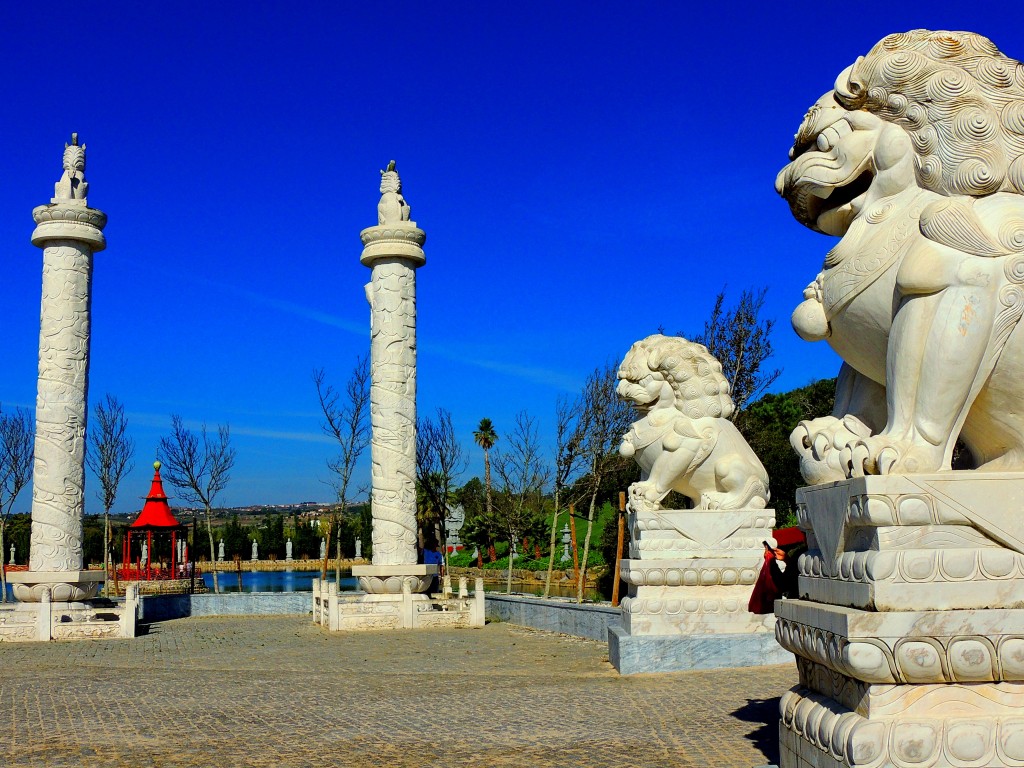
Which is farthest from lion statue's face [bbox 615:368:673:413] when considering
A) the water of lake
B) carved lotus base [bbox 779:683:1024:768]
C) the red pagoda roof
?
the red pagoda roof

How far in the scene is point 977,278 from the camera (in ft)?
10.2

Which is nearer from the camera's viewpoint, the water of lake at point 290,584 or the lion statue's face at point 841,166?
the lion statue's face at point 841,166

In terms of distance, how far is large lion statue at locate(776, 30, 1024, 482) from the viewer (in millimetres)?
3102

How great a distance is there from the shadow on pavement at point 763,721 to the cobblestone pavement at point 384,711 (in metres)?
0.02

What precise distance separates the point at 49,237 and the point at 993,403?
1538cm

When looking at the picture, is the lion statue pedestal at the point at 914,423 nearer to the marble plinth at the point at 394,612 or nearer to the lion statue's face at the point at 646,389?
the lion statue's face at the point at 646,389

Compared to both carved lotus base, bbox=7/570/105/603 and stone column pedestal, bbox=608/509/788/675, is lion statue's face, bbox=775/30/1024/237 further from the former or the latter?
carved lotus base, bbox=7/570/105/603

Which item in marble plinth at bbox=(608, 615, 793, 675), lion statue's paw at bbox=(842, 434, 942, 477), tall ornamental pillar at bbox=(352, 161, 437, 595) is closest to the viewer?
lion statue's paw at bbox=(842, 434, 942, 477)

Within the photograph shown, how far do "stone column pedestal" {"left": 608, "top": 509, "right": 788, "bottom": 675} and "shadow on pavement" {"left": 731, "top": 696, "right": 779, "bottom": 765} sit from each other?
149 centimetres

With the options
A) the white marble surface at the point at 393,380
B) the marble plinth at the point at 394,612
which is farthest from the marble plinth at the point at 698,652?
the white marble surface at the point at 393,380

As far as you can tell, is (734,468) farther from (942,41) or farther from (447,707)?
(942,41)

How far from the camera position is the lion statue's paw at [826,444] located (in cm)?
335

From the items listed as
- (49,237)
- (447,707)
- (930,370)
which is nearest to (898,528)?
(930,370)

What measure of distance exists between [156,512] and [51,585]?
28.7ft
